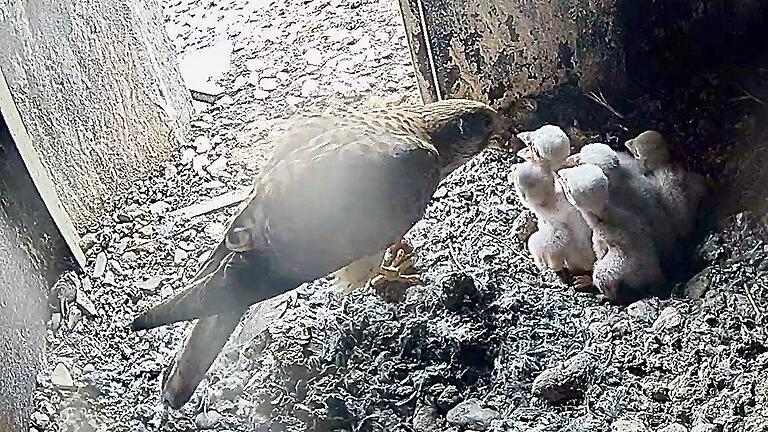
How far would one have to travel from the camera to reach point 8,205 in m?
1.81

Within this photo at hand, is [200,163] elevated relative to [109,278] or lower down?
elevated

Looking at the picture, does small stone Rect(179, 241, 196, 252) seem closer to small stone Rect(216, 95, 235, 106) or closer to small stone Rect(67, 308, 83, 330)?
small stone Rect(67, 308, 83, 330)

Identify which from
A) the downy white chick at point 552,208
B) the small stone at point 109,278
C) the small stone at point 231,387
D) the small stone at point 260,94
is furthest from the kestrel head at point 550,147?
the small stone at point 109,278

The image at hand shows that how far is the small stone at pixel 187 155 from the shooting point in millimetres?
2223

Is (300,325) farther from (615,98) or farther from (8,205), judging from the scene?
(615,98)

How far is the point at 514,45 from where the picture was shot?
206 centimetres

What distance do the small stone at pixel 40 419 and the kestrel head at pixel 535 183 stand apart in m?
0.94

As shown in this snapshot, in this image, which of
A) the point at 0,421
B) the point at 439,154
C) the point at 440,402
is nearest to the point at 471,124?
the point at 439,154

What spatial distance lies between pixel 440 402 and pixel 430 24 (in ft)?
2.72

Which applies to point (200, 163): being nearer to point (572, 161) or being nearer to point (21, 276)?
point (21, 276)

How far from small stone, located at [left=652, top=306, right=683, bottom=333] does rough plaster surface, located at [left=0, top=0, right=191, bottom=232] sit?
118cm

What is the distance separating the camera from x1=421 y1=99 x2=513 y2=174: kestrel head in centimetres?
175

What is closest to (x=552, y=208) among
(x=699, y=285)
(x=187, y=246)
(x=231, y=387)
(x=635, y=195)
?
(x=635, y=195)

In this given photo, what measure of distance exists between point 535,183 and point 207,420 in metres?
0.70
